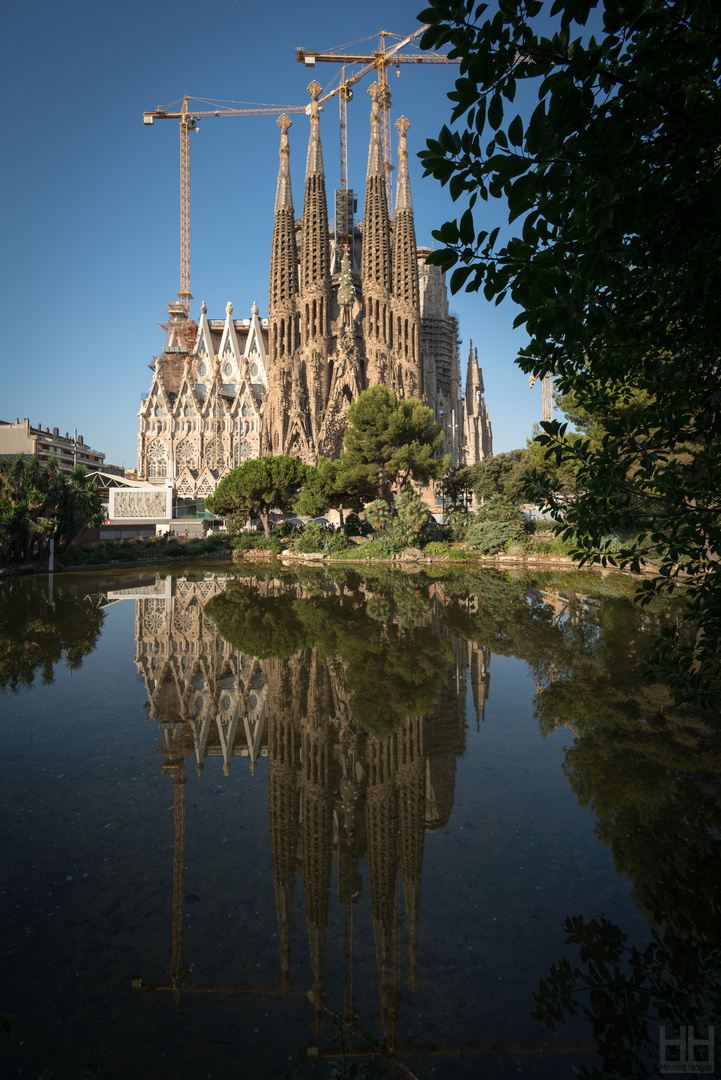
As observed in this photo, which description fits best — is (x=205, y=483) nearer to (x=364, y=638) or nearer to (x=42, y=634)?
(x=42, y=634)

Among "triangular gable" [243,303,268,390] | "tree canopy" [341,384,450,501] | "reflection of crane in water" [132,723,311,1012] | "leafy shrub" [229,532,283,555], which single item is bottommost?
"reflection of crane in water" [132,723,311,1012]

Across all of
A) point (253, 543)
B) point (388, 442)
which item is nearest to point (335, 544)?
point (253, 543)

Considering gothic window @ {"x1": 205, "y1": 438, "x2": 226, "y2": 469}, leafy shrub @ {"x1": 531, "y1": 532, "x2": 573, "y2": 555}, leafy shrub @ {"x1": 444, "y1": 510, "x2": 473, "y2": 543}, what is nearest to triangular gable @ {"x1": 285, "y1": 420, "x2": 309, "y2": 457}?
gothic window @ {"x1": 205, "y1": 438, "x2": 226, "y2": 469}

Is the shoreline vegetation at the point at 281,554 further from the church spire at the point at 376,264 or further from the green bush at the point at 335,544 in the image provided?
the church spire at the point at 376,264

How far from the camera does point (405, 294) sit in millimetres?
45000

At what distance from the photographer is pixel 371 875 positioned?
340 cm

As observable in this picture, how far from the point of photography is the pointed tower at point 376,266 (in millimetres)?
43375

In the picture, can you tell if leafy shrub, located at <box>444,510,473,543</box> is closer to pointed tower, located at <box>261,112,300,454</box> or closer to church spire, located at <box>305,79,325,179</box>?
pointed tower, located at <box>261,112,300,454</box>

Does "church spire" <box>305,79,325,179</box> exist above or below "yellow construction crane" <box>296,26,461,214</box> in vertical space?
below

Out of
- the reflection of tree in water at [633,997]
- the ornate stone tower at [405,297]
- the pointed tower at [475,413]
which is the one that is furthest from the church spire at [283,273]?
the reflection of tree in water at [633,997]

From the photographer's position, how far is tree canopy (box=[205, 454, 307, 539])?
29.6m

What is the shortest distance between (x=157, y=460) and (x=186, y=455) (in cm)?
330

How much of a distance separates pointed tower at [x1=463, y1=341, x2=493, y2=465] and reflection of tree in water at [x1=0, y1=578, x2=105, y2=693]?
60665mm

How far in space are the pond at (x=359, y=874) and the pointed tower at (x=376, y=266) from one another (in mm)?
40345
